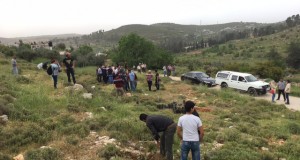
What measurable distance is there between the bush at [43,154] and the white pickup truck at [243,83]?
1940 centimetres

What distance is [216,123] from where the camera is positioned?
1260 cm

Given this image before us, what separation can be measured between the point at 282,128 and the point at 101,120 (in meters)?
7.29

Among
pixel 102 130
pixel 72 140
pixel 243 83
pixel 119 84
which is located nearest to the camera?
pixel 72 140

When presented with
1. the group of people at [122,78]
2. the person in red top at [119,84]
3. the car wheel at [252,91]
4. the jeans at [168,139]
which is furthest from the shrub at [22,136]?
the car wheel at [252,91]

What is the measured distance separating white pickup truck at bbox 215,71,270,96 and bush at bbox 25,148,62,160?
764 inches

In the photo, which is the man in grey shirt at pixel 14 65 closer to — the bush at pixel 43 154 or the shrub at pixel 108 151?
the bush at pixel 43 154

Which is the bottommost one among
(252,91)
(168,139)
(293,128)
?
(252,91)

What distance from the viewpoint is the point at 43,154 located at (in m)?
7.33

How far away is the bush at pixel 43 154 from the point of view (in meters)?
7.26

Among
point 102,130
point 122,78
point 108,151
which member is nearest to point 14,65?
point 122,78

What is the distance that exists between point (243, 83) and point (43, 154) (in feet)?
65.6

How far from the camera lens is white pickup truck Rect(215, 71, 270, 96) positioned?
2412 cm

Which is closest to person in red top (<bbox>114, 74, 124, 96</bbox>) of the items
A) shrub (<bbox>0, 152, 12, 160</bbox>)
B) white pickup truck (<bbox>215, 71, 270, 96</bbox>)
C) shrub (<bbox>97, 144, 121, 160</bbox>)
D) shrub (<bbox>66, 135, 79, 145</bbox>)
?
shrub (<bbox>66, 135, 79, 145</bbox>)

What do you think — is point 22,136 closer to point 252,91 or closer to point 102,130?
point 102,130
